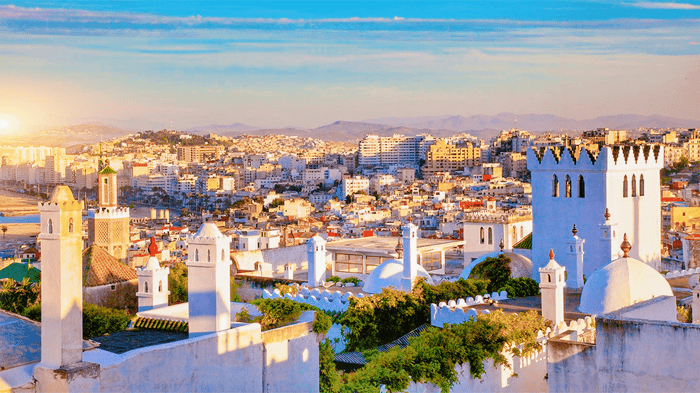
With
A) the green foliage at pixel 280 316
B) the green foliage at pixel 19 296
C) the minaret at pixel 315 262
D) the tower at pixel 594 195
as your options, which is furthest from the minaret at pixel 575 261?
the green foliage at pixel 19 296

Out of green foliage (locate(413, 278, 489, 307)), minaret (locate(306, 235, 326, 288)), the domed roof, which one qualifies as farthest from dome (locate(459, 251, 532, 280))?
the domed roof

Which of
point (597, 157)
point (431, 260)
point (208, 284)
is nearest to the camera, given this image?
point (208, 284)

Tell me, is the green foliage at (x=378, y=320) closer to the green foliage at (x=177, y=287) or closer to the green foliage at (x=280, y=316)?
the green foliage at (x=280, y=316)

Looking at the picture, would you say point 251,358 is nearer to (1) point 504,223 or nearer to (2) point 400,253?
(2) point 400,253

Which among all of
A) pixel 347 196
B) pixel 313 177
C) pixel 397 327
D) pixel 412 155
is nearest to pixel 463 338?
pixel 397 327

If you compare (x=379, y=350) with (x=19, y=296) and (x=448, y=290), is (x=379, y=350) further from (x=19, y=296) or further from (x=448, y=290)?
(x=19, y=296)

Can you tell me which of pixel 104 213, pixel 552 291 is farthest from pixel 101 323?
pixel 104 213
